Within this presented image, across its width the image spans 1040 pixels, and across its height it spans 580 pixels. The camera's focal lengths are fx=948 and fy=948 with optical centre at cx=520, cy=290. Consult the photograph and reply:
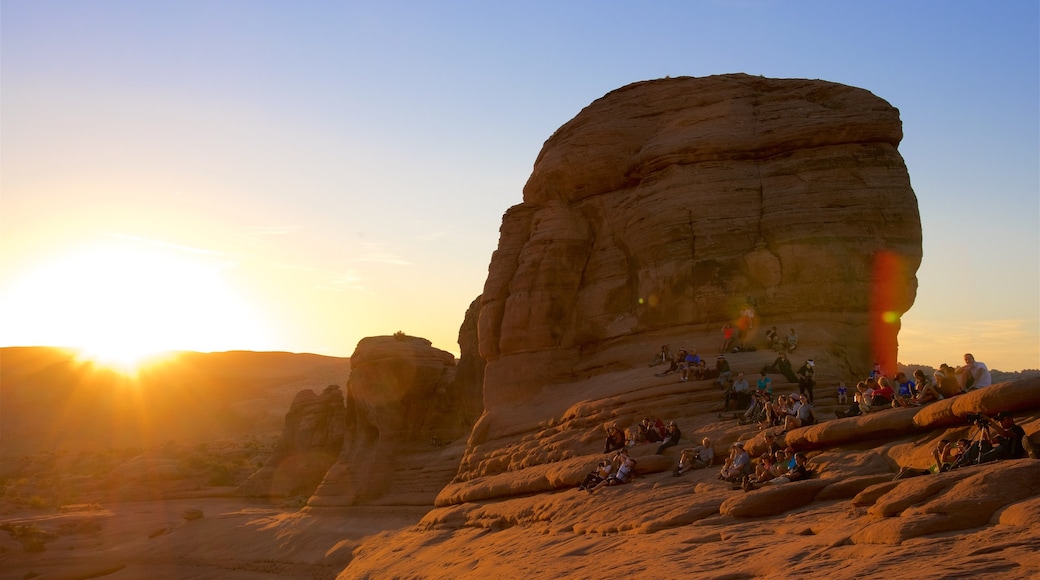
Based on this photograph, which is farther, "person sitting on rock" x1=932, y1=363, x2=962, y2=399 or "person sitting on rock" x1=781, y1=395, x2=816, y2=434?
"person sitting on rock" x1=781, y1=395, x2=816, y2=434

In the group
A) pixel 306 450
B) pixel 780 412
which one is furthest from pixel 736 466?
pixel 306 450

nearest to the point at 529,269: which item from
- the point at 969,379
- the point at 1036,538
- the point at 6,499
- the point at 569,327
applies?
the point at 569,327

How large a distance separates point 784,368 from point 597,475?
18.3ft

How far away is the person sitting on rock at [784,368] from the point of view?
2317cm

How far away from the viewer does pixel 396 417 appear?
134ft

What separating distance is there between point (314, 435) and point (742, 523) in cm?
3623

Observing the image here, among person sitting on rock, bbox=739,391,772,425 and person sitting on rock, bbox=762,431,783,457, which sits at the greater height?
person sitting on rock, bbox=739,391,772,425

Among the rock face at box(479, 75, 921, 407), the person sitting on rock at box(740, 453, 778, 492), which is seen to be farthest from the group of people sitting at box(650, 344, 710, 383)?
the person sitting on rock at box(740, 453, 778, 492)

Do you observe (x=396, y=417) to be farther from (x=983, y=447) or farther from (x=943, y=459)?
(x=983, y=447)

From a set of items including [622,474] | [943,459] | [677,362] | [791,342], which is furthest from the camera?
[791,342]

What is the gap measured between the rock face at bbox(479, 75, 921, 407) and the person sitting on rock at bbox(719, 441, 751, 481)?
26.2 feet

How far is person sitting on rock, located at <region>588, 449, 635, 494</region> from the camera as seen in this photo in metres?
20.7

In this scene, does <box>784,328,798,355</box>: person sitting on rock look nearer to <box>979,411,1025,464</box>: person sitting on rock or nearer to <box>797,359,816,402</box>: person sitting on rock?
<box>797,359,816,402</box>: person sitting on rock

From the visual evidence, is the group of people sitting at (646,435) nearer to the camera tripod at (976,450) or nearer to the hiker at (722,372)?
the hiker at (722,372)
